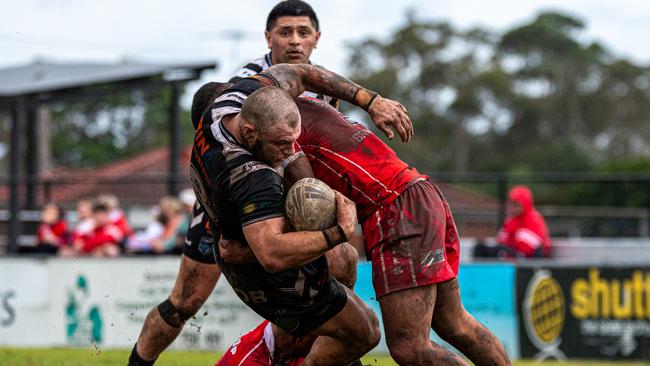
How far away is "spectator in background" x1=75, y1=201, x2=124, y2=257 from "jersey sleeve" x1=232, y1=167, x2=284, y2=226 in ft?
29.0

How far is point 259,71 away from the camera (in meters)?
6.77

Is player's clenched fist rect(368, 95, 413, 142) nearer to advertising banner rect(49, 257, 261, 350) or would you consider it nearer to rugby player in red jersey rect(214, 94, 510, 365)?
rugby player in red jersey rect(214, 94, 510, 365)

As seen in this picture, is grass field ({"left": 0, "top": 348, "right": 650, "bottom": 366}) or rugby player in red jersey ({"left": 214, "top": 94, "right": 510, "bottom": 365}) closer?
rugby player in red jersey ({"left": 214, "top": 94, "right": 510, "bottom": 365})

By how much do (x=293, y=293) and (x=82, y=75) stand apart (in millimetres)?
12398

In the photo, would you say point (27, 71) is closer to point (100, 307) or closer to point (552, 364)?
point (100, 307)

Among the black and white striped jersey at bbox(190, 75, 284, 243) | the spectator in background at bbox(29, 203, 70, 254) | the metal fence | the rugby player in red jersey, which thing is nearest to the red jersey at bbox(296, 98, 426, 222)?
the rugby player in red jersey

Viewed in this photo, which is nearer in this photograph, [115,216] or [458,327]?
[458,327]

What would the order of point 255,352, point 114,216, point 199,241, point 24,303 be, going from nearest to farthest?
point 255,352 < point 199,241 < point 24,303 < point 114,216

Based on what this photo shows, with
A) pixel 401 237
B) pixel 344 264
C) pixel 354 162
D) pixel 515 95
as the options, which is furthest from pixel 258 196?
pixel 515 95

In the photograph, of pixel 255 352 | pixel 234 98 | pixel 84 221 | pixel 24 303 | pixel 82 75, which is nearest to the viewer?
pixel 234 98

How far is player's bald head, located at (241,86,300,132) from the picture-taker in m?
5.25

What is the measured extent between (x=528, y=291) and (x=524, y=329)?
43cm

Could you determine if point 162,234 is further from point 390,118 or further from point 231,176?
point 231,176

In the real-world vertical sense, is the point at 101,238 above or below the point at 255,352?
below
